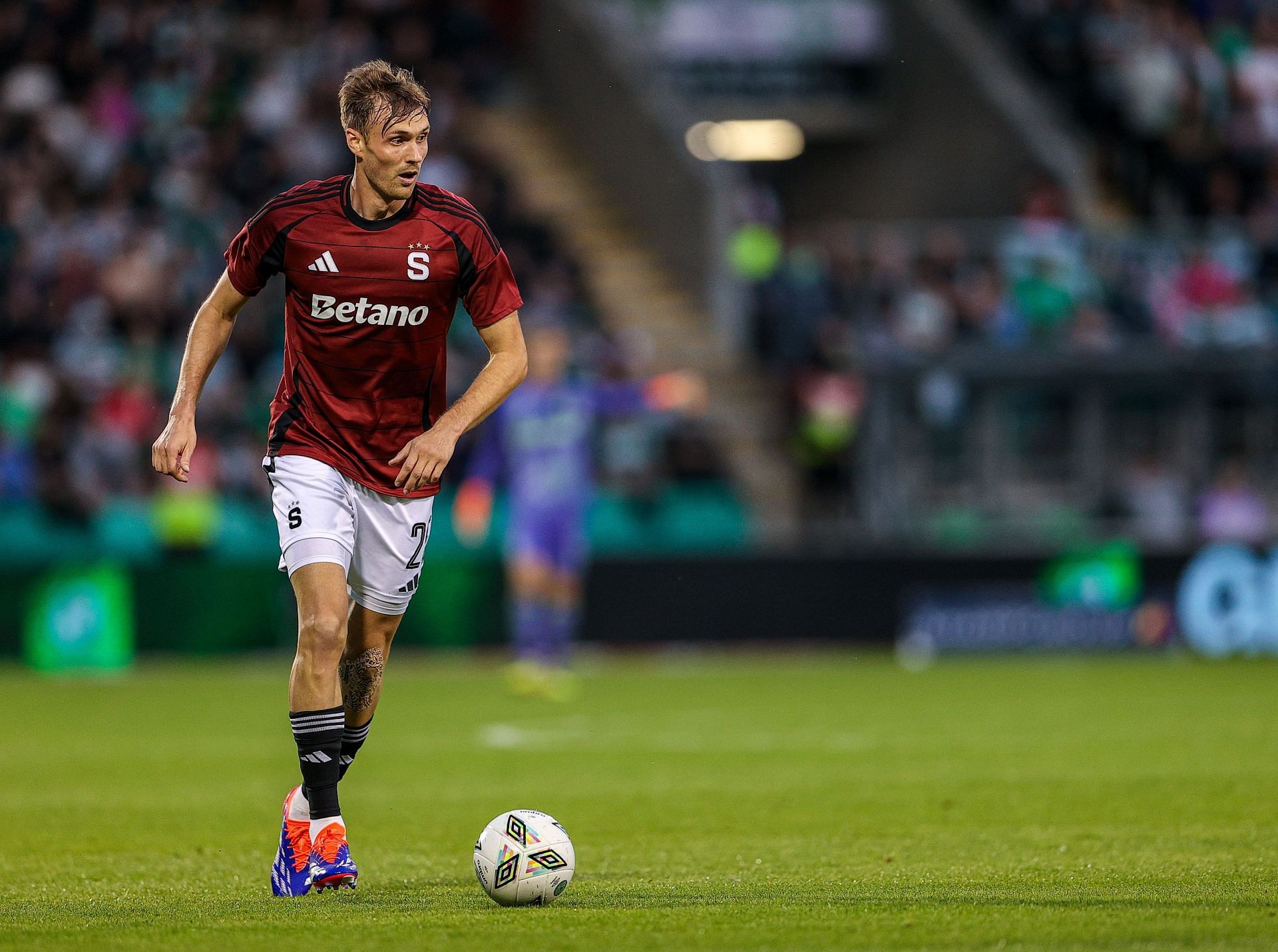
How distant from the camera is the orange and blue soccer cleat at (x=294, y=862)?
602cm

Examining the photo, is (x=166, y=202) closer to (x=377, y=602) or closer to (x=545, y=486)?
(x=545, y=486)

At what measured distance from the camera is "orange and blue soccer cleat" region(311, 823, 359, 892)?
19.7ft

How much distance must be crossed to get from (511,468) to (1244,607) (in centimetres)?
685

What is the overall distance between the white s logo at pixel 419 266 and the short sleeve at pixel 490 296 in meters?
0.16

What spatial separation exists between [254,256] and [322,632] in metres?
1.21

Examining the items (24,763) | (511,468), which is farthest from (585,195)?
(24,763)

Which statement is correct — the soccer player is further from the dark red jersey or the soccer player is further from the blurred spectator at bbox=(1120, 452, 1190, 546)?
the blurred spectator at bbox=(1120, 452, 1190, 546)

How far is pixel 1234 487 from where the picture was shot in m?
18.2

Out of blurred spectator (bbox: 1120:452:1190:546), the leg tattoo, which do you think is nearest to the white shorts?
the leg tattoo

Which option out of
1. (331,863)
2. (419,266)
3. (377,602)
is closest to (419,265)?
(419,266)

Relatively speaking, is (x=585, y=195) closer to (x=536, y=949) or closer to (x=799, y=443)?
(x=799, y=443)

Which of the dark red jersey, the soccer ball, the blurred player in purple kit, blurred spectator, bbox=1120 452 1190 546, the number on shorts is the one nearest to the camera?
the soccer ball

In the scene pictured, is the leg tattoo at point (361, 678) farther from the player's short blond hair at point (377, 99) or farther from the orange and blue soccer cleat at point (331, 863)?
the player's short blond hair at point (377, 99)

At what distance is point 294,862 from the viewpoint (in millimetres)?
6062
